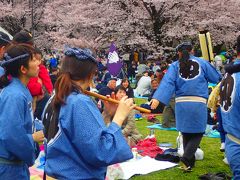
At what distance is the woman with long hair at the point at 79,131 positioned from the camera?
2.35 metres

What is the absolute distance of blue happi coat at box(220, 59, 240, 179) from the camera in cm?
339

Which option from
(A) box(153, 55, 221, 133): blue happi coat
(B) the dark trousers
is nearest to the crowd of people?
(A) box(153, 55, 221, 133): blue happi coat

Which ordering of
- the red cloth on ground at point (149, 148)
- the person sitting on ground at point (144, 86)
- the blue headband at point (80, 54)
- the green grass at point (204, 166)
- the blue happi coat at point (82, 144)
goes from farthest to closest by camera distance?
the person sitting on ground at point (144, 86), the red cloth on ground at point (149, 148), the green grass at point (204, 166), the blue headband at point (80, 54), the blue happi coat at point (82, 144)

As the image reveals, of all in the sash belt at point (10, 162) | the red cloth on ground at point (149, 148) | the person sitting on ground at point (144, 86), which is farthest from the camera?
the person sitting on ground at point (144, 86)

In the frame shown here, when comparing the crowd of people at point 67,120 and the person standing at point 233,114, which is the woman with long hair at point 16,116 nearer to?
the crowd of people at point 67,120

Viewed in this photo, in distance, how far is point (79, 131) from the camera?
2.34 m

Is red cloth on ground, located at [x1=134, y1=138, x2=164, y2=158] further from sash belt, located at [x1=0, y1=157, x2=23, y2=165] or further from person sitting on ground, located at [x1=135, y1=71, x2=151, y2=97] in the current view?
person sitting on ground, located at [x1=135, y1=71, x2=151, y2=97]

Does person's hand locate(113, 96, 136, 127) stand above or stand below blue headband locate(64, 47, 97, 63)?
below

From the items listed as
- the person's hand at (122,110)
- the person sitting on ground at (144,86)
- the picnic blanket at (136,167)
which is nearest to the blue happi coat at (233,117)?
the person's hand at (122,110)

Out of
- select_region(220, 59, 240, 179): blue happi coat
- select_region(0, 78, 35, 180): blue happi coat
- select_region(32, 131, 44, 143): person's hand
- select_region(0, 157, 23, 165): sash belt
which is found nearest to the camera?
select_region(0, 78, 35, 180): blue happi coat

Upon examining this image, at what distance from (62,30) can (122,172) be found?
1743cm

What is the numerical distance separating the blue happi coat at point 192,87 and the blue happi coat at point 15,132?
3.02 meters

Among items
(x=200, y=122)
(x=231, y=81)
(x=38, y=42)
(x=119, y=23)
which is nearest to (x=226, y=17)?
(x=119, y=23)

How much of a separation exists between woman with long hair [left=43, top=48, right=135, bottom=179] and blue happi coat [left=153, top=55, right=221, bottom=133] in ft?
11.0
